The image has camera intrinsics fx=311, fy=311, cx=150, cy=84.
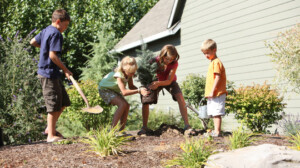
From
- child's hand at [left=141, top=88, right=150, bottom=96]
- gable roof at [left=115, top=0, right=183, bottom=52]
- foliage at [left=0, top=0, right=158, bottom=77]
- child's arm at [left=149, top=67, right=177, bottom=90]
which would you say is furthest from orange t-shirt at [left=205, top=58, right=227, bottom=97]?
foliage at [left=0, top=0, right=158, bottom=77]

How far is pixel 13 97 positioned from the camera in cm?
627

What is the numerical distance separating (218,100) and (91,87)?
3.48 metres

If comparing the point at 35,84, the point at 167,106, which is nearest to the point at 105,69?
the point at 167,106

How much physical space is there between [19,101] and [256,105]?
4.48 metres

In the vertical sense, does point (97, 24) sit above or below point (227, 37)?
→ above

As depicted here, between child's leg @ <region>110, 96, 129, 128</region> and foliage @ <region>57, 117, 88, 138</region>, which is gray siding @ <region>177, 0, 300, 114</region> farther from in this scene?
foliage @ <region>57, 117, 88, 138</region>

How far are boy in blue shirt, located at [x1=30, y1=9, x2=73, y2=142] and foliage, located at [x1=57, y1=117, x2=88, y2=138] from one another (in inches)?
134

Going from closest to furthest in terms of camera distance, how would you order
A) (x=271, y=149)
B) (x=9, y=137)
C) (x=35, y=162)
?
(x=271, y=149) → (x=35, y=162) → (x=9, y=137)

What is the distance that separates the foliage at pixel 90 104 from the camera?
23.4 ft

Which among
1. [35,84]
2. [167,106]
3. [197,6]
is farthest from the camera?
[167,106]

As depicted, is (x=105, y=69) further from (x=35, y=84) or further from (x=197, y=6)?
(x=35, y=84)

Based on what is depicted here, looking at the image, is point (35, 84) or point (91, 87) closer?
point (35, 84)

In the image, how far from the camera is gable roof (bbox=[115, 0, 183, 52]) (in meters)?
9.89

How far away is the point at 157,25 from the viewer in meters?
11.4
